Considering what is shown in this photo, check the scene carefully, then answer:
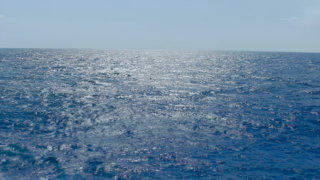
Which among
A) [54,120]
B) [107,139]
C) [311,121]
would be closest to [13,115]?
[54,120]

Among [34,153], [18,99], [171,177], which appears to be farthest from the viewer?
[18,99]

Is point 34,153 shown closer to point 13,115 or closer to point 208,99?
point 13,115

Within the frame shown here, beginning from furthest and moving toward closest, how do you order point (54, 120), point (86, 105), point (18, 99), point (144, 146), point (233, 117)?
point (18, 99)
point (86, 105)
point (233, 117)
point (54, 120)
point (144, 146)

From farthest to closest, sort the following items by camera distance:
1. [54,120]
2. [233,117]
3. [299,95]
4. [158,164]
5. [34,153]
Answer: [299,95]
[233,117]
[54,120]
[34,153]
[158,164]

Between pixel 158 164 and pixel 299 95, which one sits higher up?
pixel 299 95

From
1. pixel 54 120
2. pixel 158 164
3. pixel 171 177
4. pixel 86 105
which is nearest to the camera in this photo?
pixel 171 177

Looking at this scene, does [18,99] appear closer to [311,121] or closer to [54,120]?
[54,120]

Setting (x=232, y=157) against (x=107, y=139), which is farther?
(x=107, y=139)

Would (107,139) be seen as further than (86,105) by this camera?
No

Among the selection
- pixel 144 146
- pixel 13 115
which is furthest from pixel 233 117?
pixel 13 115
